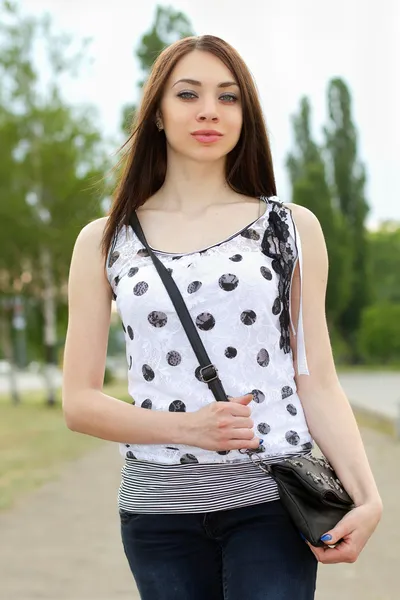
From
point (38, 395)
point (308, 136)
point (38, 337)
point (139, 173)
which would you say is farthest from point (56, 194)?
point (308, 136)

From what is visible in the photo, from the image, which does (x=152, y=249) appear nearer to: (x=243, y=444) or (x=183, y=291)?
(x=183, y=291)

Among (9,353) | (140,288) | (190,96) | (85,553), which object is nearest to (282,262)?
(140,288)

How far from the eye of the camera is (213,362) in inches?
96.3

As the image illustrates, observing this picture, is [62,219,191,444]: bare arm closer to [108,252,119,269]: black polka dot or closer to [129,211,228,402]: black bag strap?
[108,252,119,269]: black polka dot

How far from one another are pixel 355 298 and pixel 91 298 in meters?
50.2

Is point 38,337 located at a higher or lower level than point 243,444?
lower

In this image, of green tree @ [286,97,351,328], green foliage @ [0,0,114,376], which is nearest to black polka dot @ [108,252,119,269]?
green foliage @ [0,0,114,376]

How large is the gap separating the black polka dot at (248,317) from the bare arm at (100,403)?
0.60 ft

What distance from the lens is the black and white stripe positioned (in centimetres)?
241

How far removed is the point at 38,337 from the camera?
38.9m

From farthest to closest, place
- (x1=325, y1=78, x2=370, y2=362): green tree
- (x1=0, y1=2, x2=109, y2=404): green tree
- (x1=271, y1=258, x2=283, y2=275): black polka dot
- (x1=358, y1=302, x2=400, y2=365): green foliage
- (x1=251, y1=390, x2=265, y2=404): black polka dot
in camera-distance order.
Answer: (x1=325, y1=78, x2=370, y2=362): green tree, (x1=358, y1=302, x2=400, y2=365): green foliage, (x1=0, y1=2, x2=109, y2=404): green tree, (x1=271, y1=258, x2=283, y2=275): black polka dot, (x1=251, y1=390, x2=265, y2=404): black polka dot

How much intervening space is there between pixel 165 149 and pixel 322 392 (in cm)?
74

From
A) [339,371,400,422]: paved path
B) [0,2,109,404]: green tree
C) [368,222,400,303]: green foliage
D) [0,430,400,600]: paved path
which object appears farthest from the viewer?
[368,222,400,303]: green foliage

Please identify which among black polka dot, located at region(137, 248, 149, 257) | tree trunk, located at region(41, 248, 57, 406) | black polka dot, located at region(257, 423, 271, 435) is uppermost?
black polka dot, located at region(137, 248, 149, 257)
